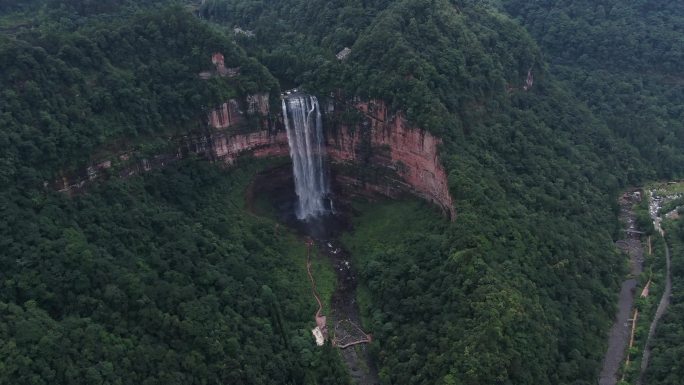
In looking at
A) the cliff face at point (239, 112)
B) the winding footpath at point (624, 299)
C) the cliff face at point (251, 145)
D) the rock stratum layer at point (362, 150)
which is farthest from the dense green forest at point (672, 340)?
the cliff face at point (239, 112)

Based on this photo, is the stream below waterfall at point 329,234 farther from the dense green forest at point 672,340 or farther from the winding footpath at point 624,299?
the dense green forest at point 672,340

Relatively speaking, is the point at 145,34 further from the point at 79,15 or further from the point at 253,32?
the point at 253,32

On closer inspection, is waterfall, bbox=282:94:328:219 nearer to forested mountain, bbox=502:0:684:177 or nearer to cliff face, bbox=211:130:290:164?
cliff face, bbox=211:130:290:164

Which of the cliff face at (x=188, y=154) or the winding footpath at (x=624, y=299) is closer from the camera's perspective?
the winding footpath at (x=624, y=299)

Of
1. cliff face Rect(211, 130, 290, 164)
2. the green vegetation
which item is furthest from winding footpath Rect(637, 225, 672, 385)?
cliff face Rect(211, 130, 290, 164)

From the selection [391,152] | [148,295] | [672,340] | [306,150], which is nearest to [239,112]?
[306,150]

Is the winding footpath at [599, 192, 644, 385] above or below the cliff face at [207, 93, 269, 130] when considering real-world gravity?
below
